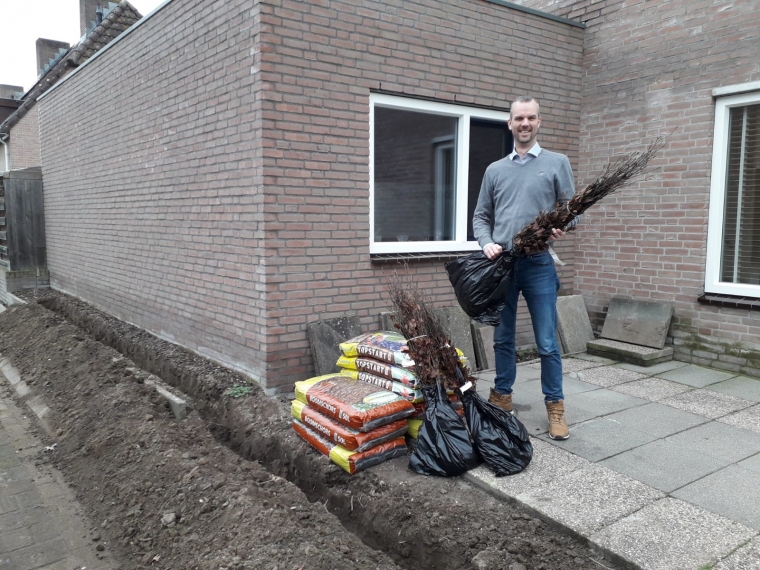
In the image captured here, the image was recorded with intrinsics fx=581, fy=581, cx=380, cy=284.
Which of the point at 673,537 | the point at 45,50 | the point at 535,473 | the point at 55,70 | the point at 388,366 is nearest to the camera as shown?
the point at 673,537

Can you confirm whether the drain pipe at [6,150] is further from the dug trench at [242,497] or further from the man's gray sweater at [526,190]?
the man's gray sweater at [526,190]

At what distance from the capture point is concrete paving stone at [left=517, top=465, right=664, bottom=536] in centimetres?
292

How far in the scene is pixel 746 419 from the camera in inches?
173

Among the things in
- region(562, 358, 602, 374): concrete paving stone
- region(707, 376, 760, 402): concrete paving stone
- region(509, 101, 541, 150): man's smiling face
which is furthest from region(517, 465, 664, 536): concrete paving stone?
region(562, 358, 602, 374): concrete paving stone

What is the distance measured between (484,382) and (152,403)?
9.68 feet

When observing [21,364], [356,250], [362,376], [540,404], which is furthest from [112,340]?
[540,404]

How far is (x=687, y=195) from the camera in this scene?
5.94 m

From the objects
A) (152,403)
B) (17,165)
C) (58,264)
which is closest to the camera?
(152,403)

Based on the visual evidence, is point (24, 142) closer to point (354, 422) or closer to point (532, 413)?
point (354, 422)

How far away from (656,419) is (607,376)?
1.23m

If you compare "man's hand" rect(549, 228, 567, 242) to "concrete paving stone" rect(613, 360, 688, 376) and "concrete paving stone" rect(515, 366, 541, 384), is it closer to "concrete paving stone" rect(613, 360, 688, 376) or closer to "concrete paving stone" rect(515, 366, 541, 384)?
"concrete paving stone" rect(515, 366, 541, 384)

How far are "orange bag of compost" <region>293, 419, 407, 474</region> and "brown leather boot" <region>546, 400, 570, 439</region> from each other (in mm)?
1010

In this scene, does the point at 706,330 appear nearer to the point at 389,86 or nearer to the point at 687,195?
the point at 687,195

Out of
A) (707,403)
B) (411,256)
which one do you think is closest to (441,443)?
(411,256)
